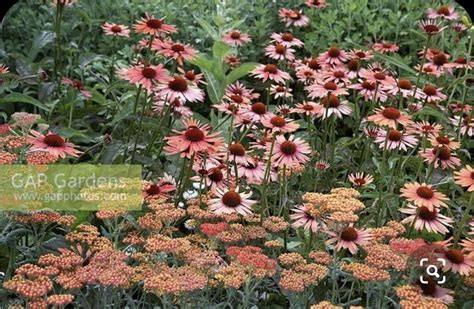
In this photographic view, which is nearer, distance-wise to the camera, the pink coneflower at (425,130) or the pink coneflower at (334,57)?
the pink coneflower at (425,130)

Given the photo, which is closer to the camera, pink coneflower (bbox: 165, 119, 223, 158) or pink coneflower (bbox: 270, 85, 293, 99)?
pink coneflower (bbox: 165, 119, 223, 158)

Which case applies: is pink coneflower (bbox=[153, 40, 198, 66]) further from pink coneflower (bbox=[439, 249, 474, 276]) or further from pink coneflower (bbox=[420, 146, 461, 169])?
pink coneflower (bbox=[439, 249, 474, 276])

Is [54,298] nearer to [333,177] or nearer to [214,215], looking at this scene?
[214,215]

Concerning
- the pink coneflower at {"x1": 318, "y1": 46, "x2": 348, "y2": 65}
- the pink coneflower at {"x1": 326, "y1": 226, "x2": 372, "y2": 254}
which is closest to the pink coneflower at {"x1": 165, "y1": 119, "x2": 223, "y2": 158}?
the pink coneflower at {"x1": 326, "y1": 226, "x2": 372, "y2": 254}

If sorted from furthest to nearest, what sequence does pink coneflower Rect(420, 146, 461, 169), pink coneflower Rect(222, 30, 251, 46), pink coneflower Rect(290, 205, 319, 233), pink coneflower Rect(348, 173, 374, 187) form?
pink coneflower Rect(222, 30, 251, 46)
pink coneflower Rect(348, 173, 374, 187)
pink coneflower Rect(420, 146, 461, 169)
pink coneflower Rect(290, 205, 319, 233)

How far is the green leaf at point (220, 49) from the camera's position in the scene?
3.33m

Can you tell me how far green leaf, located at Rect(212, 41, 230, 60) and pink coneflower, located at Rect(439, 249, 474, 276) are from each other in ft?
5.09

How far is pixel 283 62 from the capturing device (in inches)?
139

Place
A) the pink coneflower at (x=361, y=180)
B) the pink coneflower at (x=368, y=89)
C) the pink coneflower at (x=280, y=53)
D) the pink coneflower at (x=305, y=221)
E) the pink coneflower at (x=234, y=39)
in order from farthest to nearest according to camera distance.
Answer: the pink coneflower at (x=234, y=39), the pink coneflower at (x=280, y=53), the pink coneflower at (x=368, y=89), the pink coneflower at (x=361, y=180), the pink coneflower at (x=305, y=221)

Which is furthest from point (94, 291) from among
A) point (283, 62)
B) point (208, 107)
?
point (208, 107)

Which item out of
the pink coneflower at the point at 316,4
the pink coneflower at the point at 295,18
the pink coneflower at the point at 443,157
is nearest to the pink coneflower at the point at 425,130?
the pink coneflower at the point at 443,157

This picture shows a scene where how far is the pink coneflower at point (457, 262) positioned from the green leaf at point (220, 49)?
1.55 metres

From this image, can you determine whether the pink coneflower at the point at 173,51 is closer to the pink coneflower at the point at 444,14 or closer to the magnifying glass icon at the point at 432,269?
the magnifying glass icon at the point at 432,269

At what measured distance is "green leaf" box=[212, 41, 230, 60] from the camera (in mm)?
3330
